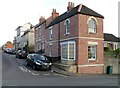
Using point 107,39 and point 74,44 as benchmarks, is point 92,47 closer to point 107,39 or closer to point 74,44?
point 74,44

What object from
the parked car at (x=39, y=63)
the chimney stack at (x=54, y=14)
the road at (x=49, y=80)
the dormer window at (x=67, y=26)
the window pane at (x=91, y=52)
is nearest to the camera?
the road at (x=49, y=80)

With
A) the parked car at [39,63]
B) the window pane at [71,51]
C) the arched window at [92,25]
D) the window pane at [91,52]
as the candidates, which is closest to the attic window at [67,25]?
the window pane at [71,51]

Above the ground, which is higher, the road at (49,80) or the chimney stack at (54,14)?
the chimney stack at (54,14)

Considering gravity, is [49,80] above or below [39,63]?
below

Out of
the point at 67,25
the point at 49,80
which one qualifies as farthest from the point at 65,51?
the point at 49,80

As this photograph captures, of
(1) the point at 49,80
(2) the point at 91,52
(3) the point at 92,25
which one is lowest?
(1) the point at 49,80

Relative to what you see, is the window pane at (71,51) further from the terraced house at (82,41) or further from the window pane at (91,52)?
the window pane at (91,52)

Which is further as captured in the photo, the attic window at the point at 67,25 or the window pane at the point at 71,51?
the attic window at the point at 67,25

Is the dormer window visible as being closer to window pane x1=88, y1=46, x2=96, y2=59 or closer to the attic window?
the attic window

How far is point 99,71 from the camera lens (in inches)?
1129

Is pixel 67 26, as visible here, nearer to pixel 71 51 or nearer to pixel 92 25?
pixel 92 25

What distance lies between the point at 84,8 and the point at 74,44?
220 inches

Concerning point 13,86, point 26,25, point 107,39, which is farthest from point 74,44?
point 26,25

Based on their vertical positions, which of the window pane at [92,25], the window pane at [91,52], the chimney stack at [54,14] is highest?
the chimney stack at [54,14]
